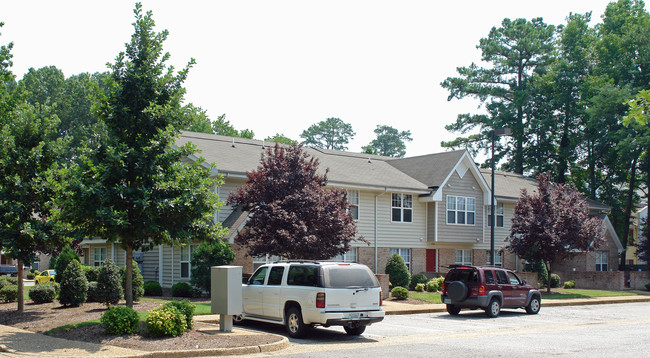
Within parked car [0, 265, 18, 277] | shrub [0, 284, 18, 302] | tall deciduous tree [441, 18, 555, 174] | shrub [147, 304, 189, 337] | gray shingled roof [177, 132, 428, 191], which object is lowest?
parked car [0, 265, 18, 277]

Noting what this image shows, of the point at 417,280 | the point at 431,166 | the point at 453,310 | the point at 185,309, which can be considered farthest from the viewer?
the point at 431,166

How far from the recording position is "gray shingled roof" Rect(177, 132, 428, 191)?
29.9 metres

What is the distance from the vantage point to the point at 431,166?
124 feet

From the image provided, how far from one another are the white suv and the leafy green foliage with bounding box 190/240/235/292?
9033 millimetres

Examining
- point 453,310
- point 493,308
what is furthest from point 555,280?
point 453,310

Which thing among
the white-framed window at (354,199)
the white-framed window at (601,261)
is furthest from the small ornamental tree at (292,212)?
the white-framed window at (601,261)

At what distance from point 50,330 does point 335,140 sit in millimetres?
101639

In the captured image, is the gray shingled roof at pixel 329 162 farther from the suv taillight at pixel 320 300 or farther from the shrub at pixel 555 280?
the suv taillight at pixel 320 300

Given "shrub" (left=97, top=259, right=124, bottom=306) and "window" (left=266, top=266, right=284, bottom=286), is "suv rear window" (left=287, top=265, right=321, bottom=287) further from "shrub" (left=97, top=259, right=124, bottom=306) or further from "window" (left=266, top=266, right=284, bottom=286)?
"shrub" (left=97, top=259, right=124, bottom=306)

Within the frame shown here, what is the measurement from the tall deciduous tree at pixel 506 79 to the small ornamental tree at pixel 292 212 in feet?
126

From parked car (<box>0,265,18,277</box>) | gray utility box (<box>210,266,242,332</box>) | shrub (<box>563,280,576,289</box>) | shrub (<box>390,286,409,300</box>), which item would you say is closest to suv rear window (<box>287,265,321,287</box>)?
gray utility box (<box>210,266,242,332</box>)

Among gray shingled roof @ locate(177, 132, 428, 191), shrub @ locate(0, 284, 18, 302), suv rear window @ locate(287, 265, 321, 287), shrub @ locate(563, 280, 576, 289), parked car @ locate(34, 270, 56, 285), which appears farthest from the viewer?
parked car @ locate(34, 270, 56, 285)

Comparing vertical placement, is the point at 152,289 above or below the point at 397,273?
below

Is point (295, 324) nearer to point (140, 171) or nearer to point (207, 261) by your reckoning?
point (140, 171)
